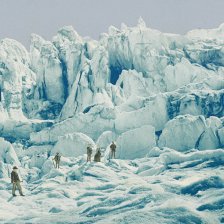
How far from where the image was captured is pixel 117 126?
2324 inches

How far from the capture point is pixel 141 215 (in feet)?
81.2

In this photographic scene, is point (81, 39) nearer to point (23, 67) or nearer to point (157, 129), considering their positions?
point (23, 67)

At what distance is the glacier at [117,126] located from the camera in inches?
1115

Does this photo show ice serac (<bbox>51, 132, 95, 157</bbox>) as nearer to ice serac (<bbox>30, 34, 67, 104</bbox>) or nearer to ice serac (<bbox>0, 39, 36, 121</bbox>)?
ice serac (<bbox>0, 39, 36, 121</bbox>)

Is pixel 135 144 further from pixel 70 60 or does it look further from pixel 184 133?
pixel 70 60

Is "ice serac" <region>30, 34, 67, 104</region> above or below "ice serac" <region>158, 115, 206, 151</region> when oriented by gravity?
above

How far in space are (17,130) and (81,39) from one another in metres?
26.0

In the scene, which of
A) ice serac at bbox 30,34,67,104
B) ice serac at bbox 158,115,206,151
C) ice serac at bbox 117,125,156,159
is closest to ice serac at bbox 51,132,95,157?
ice serac at bbox 117,125,156,159

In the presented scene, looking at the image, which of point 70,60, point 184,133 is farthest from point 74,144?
point 70,60

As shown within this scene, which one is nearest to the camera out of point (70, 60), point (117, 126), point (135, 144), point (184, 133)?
point (184, 133)

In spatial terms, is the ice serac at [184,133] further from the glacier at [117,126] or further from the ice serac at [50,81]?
the ice serac at [50,81]

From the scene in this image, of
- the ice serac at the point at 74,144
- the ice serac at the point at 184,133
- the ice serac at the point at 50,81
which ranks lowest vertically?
the ice serac at the point at 74,144

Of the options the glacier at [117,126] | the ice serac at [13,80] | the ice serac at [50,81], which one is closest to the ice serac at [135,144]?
the glacier at [117,126]

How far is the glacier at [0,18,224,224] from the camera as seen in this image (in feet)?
92.9
